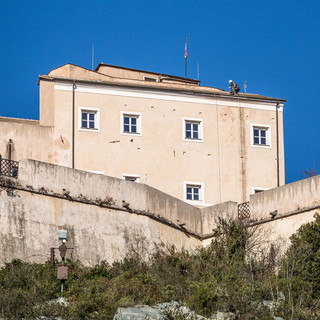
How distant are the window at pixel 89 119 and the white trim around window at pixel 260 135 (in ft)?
23.2

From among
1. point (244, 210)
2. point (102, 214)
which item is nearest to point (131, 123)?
point (244, 210)

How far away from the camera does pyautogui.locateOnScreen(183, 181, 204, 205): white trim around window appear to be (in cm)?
4538

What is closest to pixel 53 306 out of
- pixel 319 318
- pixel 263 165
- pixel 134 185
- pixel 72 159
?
pixel 319 318

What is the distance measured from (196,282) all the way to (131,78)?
61.0 ft

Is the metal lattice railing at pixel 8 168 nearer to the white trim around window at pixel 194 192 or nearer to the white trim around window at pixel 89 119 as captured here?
the white trim around window at pixel 89 119

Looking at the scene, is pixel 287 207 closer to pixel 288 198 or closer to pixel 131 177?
pixel 288 198

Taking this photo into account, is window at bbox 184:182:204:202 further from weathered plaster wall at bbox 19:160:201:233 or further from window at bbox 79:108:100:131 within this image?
window at bbox 79:108:100:131

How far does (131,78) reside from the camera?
161 feet

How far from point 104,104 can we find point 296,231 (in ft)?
39.5

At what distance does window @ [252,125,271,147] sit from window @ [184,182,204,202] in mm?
3455

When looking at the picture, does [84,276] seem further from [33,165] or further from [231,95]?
[231,95]

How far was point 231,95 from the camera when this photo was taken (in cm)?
4747

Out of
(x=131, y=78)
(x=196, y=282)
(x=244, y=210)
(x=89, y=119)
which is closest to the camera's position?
(x=196, y=282)

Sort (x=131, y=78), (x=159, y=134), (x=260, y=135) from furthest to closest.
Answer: (x=131, y=78) → (x=260, y=135) → (x=159, y=134)
